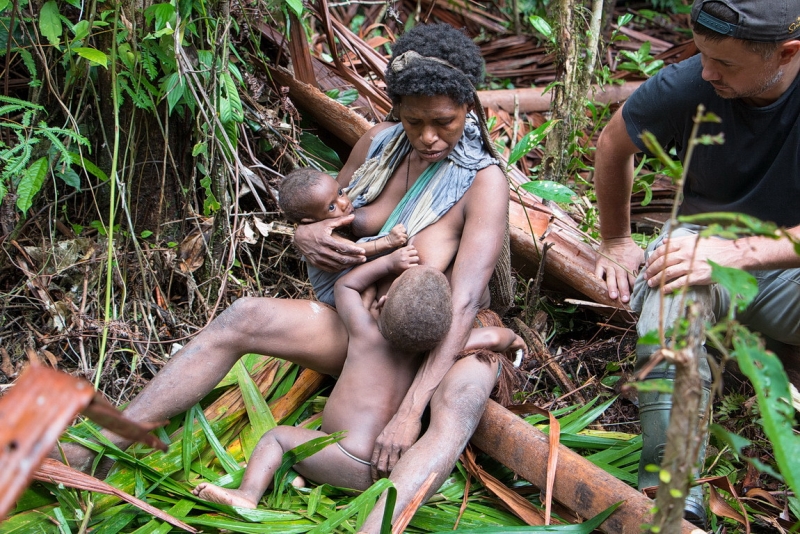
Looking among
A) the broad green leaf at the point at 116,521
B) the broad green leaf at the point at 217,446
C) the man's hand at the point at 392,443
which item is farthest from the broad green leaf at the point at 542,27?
the broad green leaf at the point at 116,521

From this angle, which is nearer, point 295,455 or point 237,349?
point 295,455

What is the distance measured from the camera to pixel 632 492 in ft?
7.28

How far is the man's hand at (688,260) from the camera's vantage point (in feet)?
7.86

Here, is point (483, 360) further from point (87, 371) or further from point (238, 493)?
point (87, 371)

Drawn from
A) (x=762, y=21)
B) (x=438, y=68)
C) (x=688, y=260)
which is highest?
(x=762, y=21)

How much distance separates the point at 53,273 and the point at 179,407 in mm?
1197

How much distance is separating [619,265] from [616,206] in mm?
261

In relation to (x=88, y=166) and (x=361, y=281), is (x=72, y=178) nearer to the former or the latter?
(x=88, y=166)

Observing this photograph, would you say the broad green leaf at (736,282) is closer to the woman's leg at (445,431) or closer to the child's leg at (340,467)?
the woman's leg at (445,431)

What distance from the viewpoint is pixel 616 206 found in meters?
3.24

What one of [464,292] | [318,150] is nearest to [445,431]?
[464,292]

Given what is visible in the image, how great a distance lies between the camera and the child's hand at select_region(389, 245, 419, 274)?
9.43 feet

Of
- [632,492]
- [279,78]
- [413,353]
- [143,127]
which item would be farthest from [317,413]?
[279,78]

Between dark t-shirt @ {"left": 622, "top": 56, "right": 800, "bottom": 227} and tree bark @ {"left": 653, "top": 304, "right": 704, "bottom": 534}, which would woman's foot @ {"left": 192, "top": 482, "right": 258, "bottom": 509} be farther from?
dark t-shirt @ {"left": 622, "top": 56, "right": 800, "bottom": 227}
